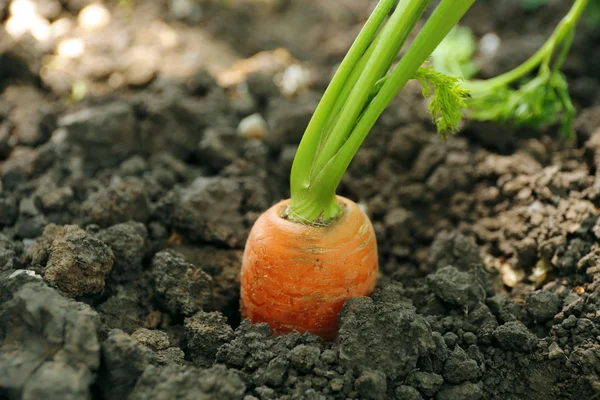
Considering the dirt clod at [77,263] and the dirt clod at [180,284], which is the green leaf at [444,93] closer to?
the dirt clod at [180,284]

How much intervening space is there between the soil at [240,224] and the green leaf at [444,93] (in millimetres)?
581

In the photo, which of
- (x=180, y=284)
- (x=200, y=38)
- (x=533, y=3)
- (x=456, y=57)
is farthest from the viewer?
(x=200, y=38)

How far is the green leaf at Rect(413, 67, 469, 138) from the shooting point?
167cm

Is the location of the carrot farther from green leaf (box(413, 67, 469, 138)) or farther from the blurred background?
the blurred background

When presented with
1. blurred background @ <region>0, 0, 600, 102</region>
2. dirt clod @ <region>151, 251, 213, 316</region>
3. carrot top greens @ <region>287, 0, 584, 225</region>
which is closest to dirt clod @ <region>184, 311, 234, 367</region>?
dirt clod @ <region>151, 251, 213, 316</region>

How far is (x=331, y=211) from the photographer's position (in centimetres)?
184

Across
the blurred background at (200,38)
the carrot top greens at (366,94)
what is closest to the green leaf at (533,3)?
the blurred background at (200,38)

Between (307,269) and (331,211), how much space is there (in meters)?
0.22

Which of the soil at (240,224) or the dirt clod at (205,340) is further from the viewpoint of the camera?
the dirt clod at (205,340)

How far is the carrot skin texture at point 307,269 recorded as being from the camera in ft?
5.86

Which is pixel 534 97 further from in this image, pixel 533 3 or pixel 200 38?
pixel 200 38

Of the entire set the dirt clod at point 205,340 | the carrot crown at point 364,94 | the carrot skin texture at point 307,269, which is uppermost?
the carrot crown at point 364,94

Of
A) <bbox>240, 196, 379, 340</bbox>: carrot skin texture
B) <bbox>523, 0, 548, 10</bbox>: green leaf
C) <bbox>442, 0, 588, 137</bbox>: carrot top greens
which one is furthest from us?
<bbox>523, 0, 548, 10</bbox>: green leaf

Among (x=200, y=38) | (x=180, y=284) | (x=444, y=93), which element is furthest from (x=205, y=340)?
(x=200, y=38)
